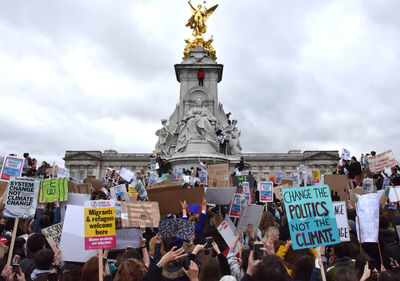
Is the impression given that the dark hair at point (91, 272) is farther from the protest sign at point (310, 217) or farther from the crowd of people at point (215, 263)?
the protest sign at point (310, 217)

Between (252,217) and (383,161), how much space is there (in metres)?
8.17

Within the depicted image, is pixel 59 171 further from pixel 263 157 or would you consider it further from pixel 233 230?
pixel 263 157

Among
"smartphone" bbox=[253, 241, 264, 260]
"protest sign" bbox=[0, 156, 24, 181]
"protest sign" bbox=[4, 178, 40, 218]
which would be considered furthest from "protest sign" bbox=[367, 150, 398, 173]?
"protest sign" bbox=[0, 156, 24, 181]

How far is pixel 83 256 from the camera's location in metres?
4.85

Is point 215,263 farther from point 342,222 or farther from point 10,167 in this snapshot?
point 10,167

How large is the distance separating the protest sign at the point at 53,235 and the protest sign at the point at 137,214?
104 cm

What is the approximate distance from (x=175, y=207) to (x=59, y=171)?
7673 mm

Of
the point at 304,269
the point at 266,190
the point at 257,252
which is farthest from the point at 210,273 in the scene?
the point at 266,190

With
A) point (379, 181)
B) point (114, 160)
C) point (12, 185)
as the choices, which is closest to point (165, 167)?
point (379, 181)

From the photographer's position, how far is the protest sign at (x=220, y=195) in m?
7.88

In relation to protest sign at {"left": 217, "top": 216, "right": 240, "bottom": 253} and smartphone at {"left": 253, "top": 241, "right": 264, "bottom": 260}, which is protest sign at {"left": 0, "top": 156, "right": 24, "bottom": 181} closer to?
protest sign at {"left": 217, "top": 216, "right": 240, "bottom": 253}

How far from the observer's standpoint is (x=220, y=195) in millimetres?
8008

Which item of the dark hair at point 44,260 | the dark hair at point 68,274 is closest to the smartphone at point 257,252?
the dark hair at point 68,274

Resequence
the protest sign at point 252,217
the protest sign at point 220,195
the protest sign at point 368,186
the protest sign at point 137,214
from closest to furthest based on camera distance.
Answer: the protest sign at point 137,214, the protest sign at point 252,217, the protest sign at point 220,195, the protest sign at point 368,186
